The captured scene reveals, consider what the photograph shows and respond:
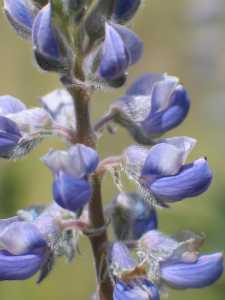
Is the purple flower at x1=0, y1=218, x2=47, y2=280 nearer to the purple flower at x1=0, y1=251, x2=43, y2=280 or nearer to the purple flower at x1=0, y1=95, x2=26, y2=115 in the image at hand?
the purple flower at x1=0, y1=251, x2=43, y2=280

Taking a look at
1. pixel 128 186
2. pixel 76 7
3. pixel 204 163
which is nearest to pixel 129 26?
Result: pixel 76 7

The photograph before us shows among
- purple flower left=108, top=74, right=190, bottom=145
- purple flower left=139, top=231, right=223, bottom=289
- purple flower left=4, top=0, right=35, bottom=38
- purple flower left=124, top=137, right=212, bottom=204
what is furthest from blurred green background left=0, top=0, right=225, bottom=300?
purple flower left=139, top=231, right=223, bottom=289

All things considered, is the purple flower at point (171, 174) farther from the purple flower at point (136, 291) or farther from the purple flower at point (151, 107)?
the purple flower at point (136, 291)

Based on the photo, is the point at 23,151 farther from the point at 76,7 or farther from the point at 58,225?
the point at 76,7

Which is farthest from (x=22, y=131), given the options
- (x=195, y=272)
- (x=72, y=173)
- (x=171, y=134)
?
(x=171, y=134)

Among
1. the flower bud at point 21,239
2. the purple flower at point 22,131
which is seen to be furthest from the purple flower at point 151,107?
the flower bud at point 21,239
